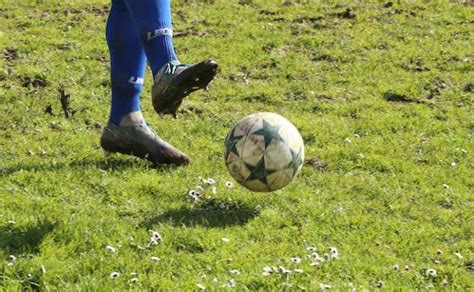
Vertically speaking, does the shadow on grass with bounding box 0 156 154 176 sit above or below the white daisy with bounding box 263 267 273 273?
below

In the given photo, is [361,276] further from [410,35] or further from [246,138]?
[410,35]

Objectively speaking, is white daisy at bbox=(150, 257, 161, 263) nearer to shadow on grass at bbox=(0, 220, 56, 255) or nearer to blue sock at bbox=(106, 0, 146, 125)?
shadow on grass at bbox=(0, 220, 56, 255)

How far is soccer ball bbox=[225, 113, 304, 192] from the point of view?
17.2ft

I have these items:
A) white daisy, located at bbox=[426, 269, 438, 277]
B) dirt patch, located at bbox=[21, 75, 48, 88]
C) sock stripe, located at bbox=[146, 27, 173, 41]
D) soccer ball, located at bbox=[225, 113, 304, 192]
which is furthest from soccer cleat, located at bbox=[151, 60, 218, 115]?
dirt patch, located at bbox=[21, 75, 48, 88]

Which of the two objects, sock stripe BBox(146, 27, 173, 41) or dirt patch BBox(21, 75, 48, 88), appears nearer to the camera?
sock stripe BBox(146, 27, 173, 41)

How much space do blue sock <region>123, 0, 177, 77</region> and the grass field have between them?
921mm

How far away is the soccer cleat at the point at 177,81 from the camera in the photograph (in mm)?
4922

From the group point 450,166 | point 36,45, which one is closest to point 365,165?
point 450,166

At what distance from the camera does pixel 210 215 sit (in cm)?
525

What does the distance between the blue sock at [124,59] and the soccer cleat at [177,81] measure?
0.90 metres

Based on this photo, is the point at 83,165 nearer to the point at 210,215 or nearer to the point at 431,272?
the point at 210,215

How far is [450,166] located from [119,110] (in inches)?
101

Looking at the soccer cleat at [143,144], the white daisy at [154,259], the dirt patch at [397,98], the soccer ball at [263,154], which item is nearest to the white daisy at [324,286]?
the white daisy at [154,259]

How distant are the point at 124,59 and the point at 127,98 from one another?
0.28 meters
